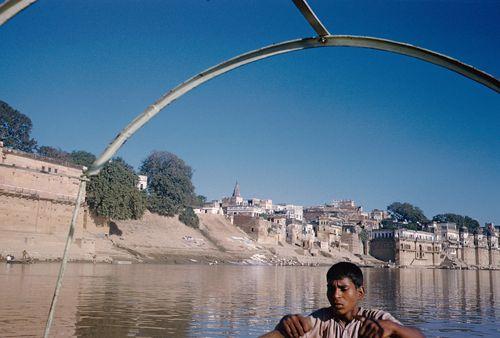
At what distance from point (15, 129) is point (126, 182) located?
24399 millimetres

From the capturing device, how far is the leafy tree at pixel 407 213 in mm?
148875

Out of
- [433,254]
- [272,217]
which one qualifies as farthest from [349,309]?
[433,254]

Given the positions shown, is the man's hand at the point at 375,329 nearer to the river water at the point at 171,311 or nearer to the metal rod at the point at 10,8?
the metal rod at the point at 10,8

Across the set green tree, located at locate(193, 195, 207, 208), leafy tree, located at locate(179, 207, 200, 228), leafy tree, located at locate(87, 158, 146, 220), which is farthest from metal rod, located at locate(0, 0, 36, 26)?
green tree, located at locate(193, 195, 207, 208)

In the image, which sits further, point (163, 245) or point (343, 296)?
point (163, 245)

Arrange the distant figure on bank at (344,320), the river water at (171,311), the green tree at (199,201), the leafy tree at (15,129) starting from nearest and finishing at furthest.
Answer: the distant figure on bank at (344,320) → the river water at (171,311) → the leafy tree at (15,129) → the green tree at (199,201)

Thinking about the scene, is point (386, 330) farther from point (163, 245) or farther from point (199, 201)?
point (199, 201)

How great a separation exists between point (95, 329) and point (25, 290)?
7773 mm

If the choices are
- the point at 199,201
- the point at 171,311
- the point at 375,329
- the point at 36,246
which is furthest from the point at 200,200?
the point at 375,329

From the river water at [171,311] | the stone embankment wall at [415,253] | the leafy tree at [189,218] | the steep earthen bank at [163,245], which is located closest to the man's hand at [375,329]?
the river water at [171,311]

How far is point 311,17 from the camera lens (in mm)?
2746

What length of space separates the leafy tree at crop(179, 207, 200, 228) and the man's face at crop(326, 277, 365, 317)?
2785 inches

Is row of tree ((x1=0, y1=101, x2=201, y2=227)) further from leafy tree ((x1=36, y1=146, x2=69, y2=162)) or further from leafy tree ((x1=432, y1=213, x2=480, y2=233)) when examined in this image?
leafy tree ((x1=432, y1=213, x2=480, y2=233))

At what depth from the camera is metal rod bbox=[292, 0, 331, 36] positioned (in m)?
2.70
